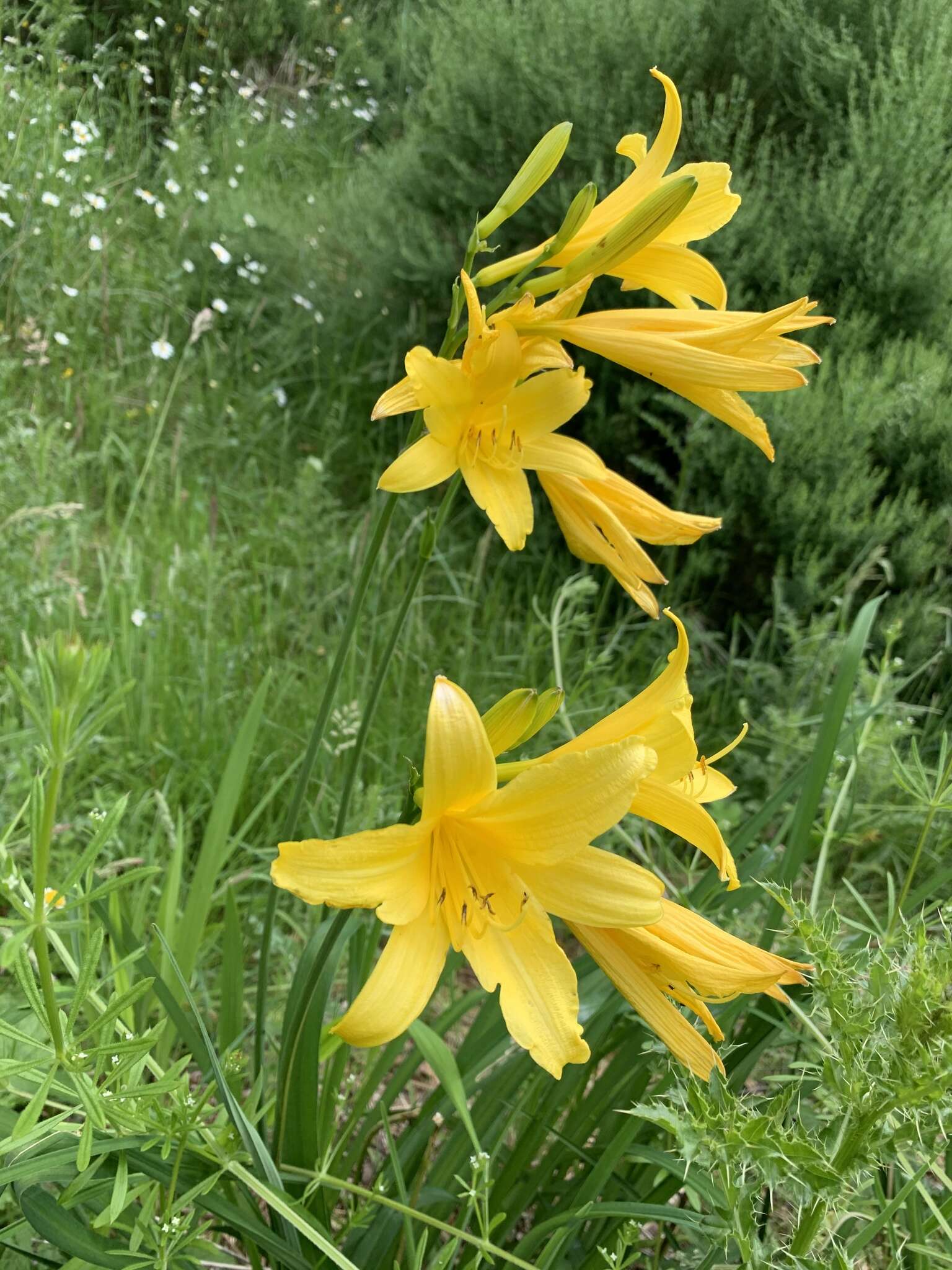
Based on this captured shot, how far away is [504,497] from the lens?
3.46ft

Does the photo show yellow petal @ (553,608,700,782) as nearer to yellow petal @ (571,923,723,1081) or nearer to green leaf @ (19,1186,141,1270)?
yellow petal @ (571,923,723,1081)

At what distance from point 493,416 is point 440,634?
185 cm

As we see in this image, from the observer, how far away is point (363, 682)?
2377 millimetres

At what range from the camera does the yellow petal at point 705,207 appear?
3.72 feet

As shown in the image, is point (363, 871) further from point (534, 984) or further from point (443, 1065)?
point (443, 1065)

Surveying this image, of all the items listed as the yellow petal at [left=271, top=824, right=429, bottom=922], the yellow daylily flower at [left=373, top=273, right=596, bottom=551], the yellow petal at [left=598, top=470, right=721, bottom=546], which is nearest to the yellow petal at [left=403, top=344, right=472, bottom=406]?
the yellow daylily flower at [left=373, top=273, right=596, bottom=551]

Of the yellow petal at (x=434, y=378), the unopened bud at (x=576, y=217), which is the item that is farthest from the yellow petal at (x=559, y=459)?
the unopened bud at (x=576, y=217)

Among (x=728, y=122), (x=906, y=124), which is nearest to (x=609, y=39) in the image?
(x=728, y=122)

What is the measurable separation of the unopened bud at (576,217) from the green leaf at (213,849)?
767mm

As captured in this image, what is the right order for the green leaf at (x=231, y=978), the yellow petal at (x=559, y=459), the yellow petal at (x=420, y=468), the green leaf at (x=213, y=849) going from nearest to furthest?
the yellow petal at (x=420, y=468) → the yellow petal at (x=559, y=459) → the green leaf at (x=231, y=978) → the green leaf at (x=213, y=849)

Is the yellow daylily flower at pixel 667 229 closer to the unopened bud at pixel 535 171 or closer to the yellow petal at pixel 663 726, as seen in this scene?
the unopened bud at pixel 535 171

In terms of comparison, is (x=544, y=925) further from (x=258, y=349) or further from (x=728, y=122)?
(x=258, y=349)

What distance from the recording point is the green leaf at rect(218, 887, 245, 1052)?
1335 mm

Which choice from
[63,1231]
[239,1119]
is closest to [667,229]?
[239,1119]
